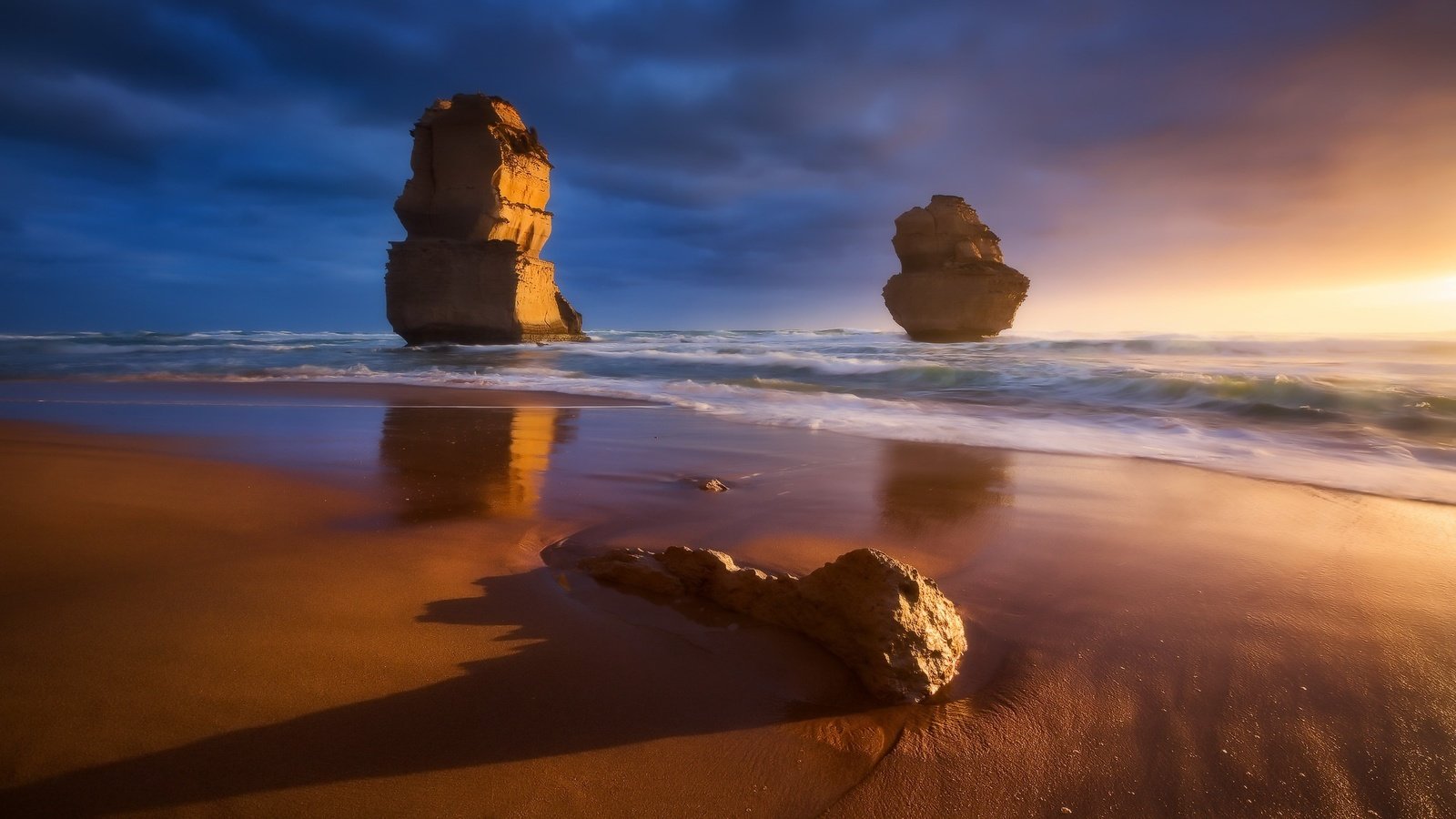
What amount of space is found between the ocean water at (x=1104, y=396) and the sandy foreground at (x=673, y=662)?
7.16ft

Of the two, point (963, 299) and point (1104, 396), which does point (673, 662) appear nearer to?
point (1104, 396)

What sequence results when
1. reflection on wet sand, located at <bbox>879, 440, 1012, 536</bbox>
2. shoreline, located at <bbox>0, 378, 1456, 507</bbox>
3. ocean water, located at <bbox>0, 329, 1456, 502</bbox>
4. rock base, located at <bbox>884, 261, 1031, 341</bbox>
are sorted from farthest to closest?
Result: rock base, located at <bbox>884, 261, 1031, 341</bbox> → shoreline, located at <bbox>0, 378, 1456, 507</bbox> → ocean water, located at <bbox>0, 329, 1456, 502</bbox> → reflection on wet sand, located at <bbox>879, 440, 1012, 536</bbox>

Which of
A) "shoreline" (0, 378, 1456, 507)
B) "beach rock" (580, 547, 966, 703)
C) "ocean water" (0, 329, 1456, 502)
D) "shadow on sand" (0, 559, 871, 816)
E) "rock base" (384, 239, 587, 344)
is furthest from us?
"rock base" (384, 239, 587, 344)

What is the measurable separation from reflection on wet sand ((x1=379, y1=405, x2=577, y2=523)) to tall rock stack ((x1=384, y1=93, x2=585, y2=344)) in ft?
62.4

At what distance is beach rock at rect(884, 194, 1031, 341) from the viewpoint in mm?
38781

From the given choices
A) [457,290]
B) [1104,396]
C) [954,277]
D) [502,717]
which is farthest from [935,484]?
[954,277]

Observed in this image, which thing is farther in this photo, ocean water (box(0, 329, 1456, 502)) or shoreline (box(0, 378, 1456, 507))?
shoreline (box(0, 378, 1456, 507))

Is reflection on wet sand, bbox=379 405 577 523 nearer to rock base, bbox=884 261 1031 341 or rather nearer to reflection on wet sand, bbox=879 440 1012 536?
reflection on wet sand, bbox=879 440 1012 536

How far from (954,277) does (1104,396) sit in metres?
30.7

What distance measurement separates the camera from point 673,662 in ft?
5.57

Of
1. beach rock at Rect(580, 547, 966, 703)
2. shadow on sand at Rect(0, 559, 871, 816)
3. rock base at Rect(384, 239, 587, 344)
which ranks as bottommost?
shadow on sand at Rect(0, 559, 871, 816)

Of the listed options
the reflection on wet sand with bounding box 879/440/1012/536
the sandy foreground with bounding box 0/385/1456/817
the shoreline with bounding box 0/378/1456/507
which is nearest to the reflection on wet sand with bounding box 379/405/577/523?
the sandy foreground with bounding box 0/385/1456/817

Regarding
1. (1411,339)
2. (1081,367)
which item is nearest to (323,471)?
(1081,367)

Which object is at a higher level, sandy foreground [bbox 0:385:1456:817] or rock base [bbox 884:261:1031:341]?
rock base [bbox 884:261:1031:341]
